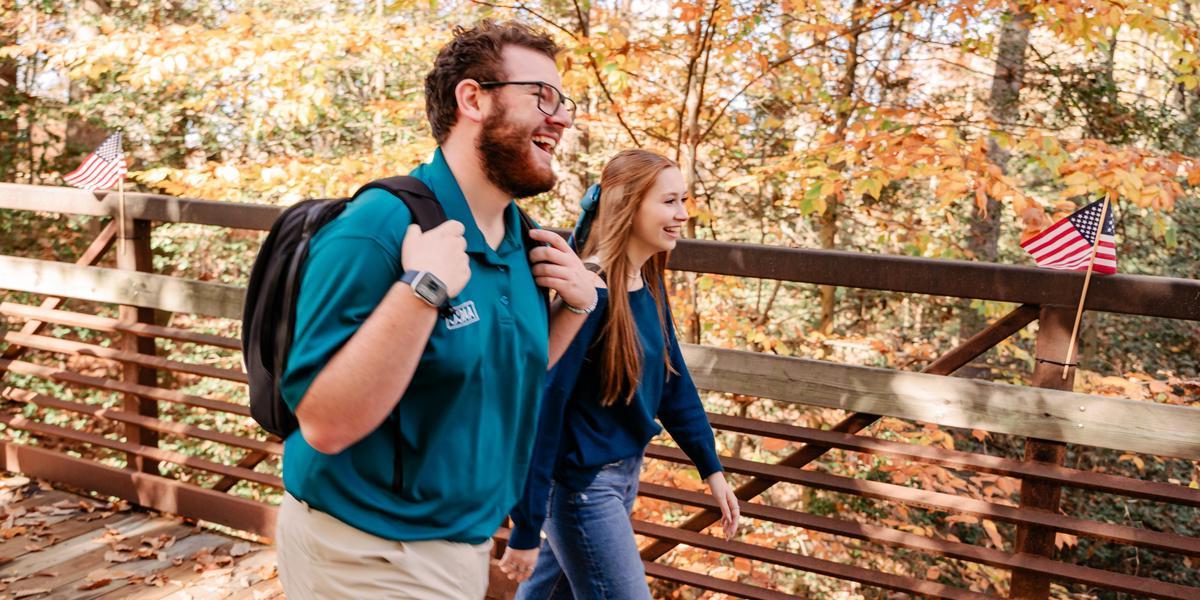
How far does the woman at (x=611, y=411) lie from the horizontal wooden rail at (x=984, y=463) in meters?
0.67

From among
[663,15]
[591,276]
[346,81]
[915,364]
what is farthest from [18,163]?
[591,276]

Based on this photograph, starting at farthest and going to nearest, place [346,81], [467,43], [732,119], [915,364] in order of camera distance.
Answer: [346,81], [915,364], [732,119], [467,43]

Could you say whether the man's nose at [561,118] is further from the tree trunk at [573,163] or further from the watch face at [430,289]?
the tree trunk at [573,163]

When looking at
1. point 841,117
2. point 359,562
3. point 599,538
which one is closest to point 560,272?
point 359,562

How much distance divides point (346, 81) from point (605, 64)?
742 centimetres

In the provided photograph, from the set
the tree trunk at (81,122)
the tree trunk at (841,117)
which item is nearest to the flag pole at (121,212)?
the tree trunk at (841,117)

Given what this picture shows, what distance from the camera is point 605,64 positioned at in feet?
Result: 19.4

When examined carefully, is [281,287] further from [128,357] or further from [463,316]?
[128,357]

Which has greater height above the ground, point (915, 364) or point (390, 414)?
point (390, 414)

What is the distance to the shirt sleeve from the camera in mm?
1441

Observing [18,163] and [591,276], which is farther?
[18,163]

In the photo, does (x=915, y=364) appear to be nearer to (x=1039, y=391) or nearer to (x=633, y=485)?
(x=1039, y=391)

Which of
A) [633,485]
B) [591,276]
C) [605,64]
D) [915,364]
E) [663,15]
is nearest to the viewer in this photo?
[591,276]

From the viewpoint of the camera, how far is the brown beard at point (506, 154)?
5.56 feet
